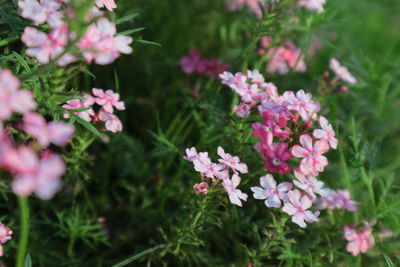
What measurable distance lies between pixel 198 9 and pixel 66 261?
9.07ft

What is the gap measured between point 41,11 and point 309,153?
4.07 ft

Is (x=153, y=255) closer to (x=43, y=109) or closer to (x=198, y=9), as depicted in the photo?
(x=43, y=109)

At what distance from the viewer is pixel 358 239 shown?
2084 millimetres

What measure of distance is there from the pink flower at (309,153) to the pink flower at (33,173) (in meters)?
1.05

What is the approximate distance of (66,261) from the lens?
6.89 ft

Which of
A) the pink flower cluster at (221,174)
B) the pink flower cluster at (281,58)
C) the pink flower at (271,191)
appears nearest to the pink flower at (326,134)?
the pink flower at (271,191)

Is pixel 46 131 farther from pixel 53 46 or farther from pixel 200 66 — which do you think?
pixel 200 66

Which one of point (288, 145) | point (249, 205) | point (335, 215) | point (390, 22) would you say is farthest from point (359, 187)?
point (390, 22)

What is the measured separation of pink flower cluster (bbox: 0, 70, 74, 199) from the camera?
41.4 inches

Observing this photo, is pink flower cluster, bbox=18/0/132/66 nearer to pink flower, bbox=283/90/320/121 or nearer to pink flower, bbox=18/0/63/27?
pink flower, bbox=18/0/63/27

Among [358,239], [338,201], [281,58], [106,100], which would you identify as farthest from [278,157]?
[281,58]

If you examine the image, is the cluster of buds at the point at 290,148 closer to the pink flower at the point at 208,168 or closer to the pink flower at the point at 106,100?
the pink flower at the point at 208,168

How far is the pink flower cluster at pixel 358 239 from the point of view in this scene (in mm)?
2064

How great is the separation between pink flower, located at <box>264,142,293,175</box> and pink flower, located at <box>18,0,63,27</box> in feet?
3.40
